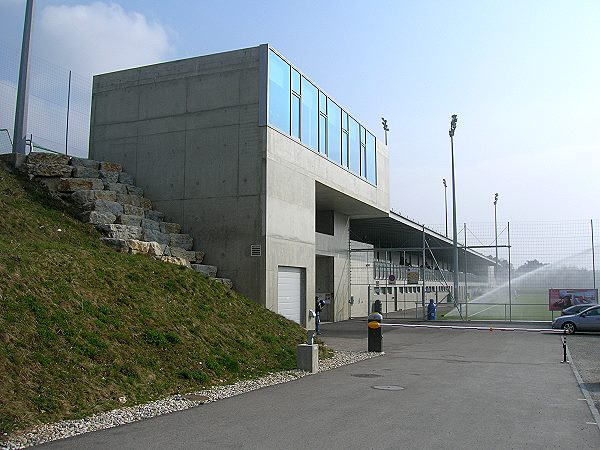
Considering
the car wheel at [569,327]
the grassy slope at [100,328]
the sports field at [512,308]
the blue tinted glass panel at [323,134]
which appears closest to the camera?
Result: the grassy slope at [100,328]

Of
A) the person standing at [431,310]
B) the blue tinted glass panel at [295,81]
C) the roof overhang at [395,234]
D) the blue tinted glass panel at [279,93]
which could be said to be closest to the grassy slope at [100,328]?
the blue tinted glass panel at [279,93]

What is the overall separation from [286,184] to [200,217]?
3.69 metres

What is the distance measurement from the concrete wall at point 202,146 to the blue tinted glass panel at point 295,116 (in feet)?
9.38

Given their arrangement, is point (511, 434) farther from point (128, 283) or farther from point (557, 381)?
point (128, 283)

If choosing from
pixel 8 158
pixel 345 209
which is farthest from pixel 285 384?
pixel 345 209

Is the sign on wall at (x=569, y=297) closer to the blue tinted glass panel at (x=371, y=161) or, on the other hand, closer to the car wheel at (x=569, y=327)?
the car wheel at (x=569, y=327)

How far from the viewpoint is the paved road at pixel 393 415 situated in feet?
24.3

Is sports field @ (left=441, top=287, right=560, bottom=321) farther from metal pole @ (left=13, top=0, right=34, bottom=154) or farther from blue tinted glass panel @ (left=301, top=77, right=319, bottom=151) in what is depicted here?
metal pole @ (left=13, top=0, right=34, bottom=154)

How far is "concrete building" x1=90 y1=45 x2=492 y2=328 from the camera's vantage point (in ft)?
71.1

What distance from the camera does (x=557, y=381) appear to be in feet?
42.1

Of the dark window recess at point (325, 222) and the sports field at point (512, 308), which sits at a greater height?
the dark window recess at point (325, 222)

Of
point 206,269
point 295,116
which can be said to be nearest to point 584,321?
point 295,116

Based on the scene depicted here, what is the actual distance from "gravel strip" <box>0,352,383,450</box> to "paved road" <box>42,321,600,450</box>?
0.87 ft

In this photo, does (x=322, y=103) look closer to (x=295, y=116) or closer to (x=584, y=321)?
(x=295, y=116)
